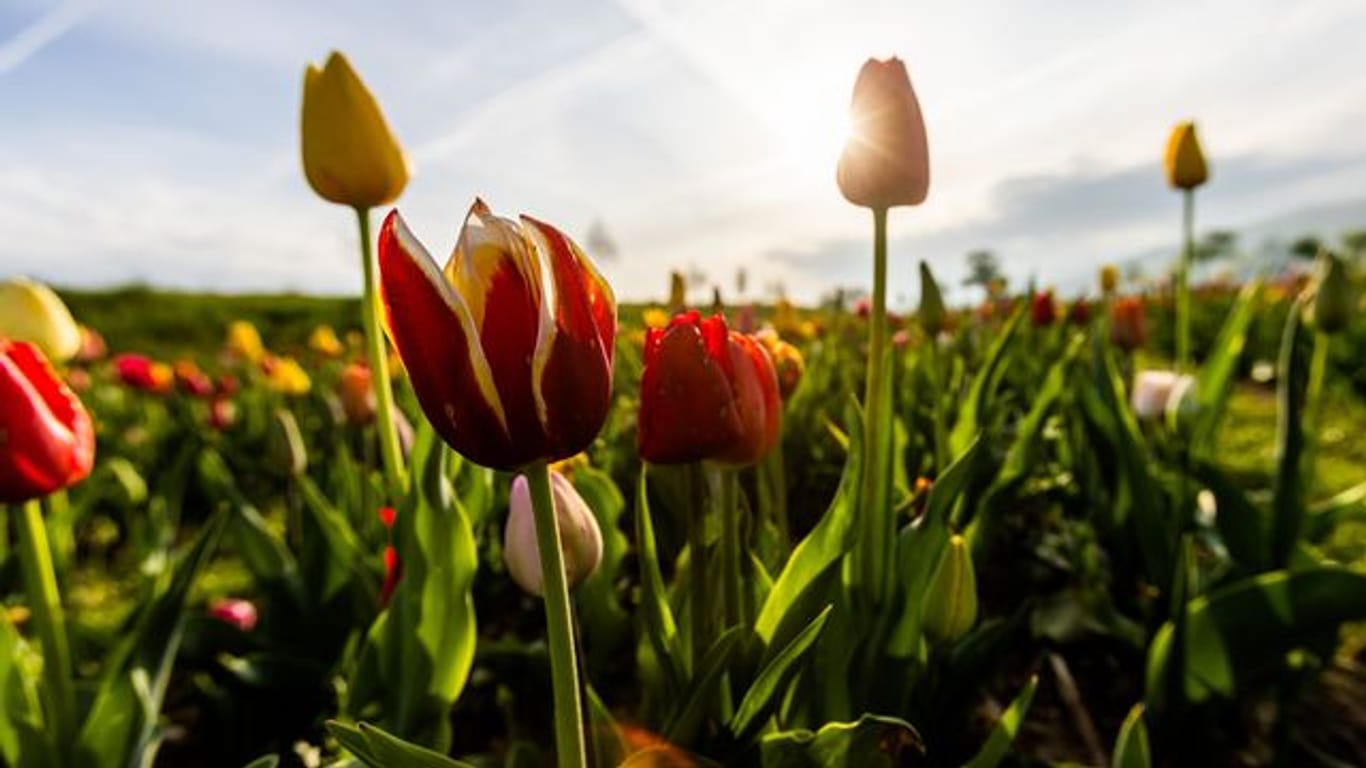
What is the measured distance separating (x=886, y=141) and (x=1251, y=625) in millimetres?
867

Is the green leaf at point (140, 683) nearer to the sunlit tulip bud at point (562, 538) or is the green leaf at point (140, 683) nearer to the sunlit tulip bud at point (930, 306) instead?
the sunlit tulip bud at point (562, 538)

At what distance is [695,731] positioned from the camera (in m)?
0.81

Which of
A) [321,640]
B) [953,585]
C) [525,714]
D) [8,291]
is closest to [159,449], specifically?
[8,291]

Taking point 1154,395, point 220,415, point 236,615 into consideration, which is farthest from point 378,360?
point 220,415

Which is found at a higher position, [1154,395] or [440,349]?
[440,349]

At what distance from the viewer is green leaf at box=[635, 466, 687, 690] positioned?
2.71ft

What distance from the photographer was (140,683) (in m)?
1.16

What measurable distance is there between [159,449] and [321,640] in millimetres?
3312

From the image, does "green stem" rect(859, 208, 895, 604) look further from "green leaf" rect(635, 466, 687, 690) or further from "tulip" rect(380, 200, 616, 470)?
"tulip" rect(380, 200, 616, 470)

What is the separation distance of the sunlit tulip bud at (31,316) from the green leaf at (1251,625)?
1995 millimetres

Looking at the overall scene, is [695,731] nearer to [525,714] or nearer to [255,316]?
[525,714]

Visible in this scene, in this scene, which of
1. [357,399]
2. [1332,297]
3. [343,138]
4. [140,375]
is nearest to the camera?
[343,138]

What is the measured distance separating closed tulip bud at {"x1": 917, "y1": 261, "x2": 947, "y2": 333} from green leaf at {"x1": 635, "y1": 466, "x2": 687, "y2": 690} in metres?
0.76

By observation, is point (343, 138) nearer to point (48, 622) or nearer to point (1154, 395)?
point (48, 622)
